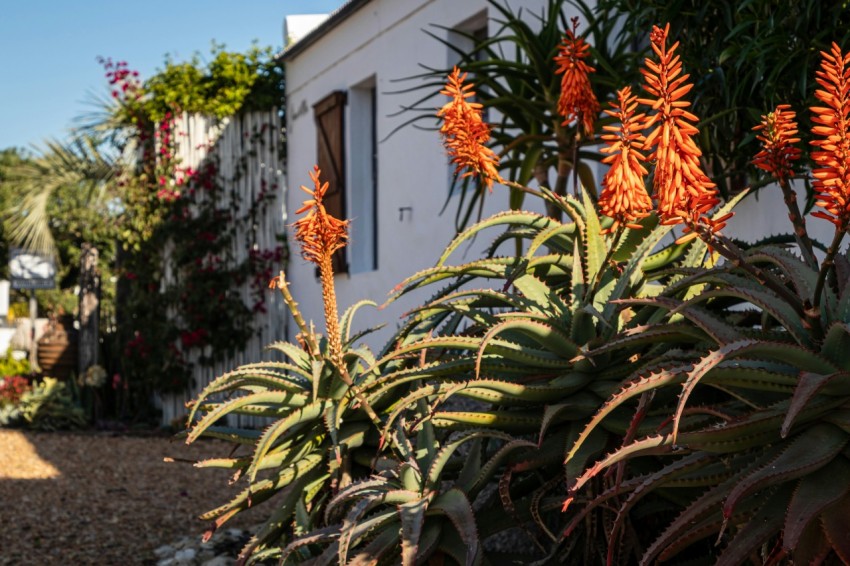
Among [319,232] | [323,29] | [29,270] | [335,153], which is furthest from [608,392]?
[29,270]

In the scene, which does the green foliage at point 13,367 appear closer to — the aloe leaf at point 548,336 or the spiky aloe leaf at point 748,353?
the aloe leaf at point 548,336

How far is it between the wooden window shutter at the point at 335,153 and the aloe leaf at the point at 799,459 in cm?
734

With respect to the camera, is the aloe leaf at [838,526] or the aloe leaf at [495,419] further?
the aloe leaf at [495,419]

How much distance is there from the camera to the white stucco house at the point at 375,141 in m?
7.74

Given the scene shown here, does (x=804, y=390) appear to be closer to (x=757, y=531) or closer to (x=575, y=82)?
(x=757, y=531)

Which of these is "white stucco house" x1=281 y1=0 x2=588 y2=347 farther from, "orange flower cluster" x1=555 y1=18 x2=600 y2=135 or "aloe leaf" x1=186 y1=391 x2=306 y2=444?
"aloe leaf" x1=186 y1=391 x2=306 y2=444

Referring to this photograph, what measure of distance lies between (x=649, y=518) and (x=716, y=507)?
0.57 metres

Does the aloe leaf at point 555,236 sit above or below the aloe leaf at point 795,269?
above

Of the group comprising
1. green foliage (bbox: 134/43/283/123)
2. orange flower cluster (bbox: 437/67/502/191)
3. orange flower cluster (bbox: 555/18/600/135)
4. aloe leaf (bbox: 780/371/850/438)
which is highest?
green foliage (bbox: 134/43/283/123)

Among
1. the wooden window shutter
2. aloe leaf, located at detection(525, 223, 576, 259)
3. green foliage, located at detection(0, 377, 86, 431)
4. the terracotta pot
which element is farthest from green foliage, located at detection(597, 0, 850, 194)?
the terracotta pot

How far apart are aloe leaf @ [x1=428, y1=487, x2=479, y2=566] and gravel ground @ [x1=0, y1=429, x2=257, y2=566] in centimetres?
286

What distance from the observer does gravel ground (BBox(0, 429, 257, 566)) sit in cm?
516

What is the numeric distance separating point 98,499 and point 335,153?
396 cm

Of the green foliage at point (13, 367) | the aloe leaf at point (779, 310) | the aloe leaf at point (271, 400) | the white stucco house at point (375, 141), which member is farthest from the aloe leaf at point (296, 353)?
the green foliage at point (13, 367)
